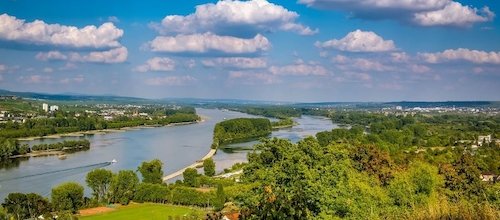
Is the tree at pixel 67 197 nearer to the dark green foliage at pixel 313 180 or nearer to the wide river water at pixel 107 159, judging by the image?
the wide river water at pixel 107 159

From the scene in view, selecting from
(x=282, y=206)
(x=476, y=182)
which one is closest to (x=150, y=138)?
(x=476, y=182)

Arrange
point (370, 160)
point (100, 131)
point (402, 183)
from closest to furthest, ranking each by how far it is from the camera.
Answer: point (402, 183) → point (370, 160) → point (100, 131)

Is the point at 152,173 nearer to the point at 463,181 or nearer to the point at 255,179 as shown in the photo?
the point at 255,179

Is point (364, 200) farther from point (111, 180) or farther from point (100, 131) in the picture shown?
point (100, 131)

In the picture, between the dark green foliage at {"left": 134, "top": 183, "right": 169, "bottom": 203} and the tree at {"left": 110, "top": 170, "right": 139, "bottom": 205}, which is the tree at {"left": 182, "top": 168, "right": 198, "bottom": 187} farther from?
the tree at {"left": 110, "top": 170, "right": 139, "bottom": 205}

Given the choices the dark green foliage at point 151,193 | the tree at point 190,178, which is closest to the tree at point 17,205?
the dark green foliage at point 151,193

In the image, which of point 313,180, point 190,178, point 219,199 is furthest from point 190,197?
point 313,180
